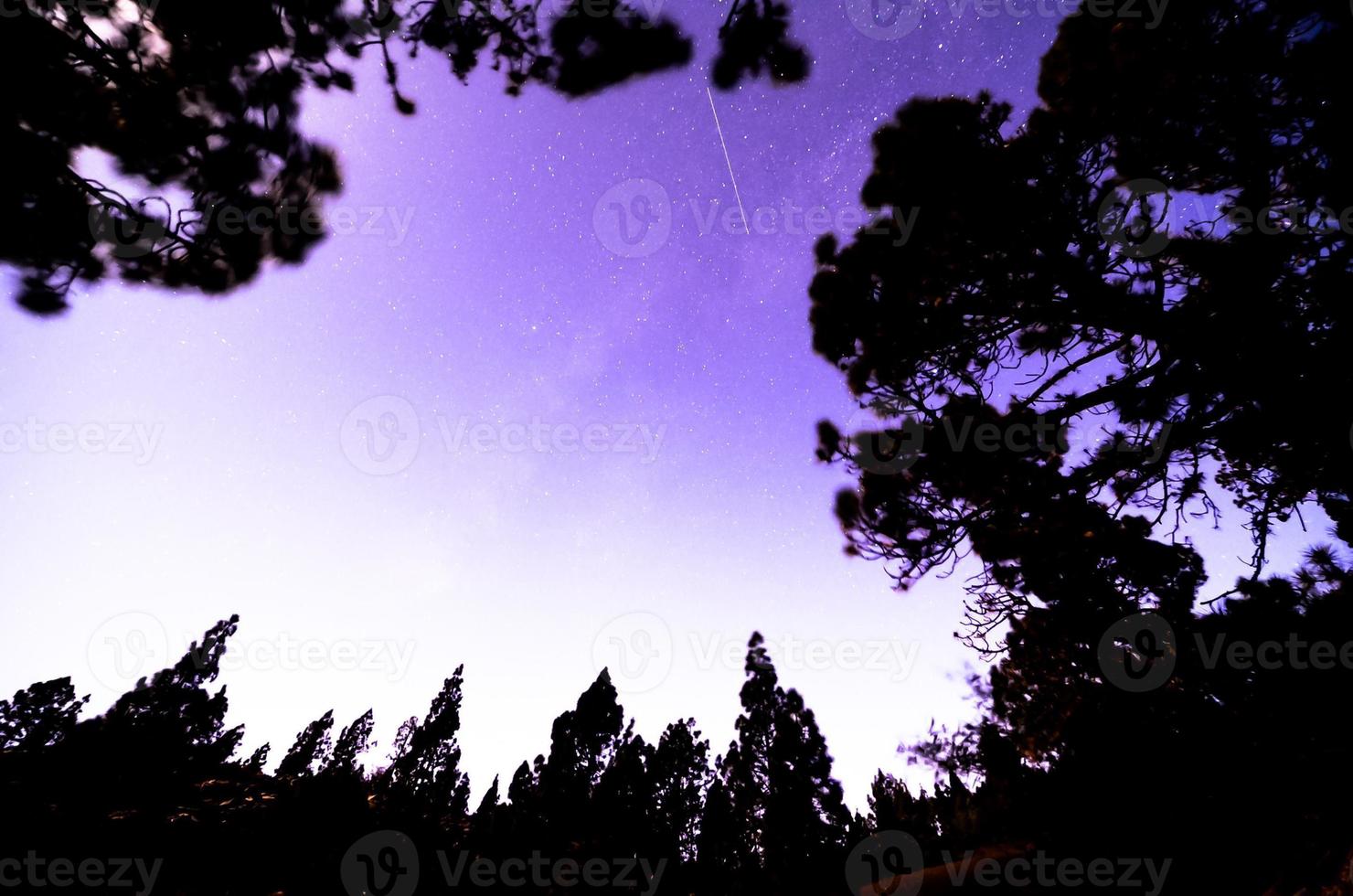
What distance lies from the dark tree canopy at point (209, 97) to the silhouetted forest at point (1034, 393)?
2cm

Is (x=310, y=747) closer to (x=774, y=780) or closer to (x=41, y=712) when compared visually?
(x=41, y=712)

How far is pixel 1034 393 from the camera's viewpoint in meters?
6.04

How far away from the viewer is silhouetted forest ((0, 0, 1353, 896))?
363 cm

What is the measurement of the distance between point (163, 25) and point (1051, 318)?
9026 millimetres

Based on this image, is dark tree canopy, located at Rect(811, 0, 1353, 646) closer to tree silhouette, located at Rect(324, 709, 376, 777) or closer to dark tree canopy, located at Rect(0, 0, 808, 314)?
dark tree canopy, located at Rect(0, 0, 808, 314)

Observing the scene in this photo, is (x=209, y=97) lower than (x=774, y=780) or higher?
higher

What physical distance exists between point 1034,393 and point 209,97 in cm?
876

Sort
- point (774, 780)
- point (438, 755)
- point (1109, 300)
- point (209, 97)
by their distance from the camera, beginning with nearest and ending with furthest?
point (209, 97) < point (1109, 300) < point (774, 780) < point (438, 755)

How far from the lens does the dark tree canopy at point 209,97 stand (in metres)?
3.21

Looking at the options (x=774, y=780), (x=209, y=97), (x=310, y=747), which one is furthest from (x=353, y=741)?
(x=209, y=97)

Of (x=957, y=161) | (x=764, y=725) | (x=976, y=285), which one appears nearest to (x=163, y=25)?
(x=957, y=161)

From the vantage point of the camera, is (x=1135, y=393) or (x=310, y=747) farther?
(x=310, y=747)

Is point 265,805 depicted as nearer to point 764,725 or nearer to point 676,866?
point 676,866

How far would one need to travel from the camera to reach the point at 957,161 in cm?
564
